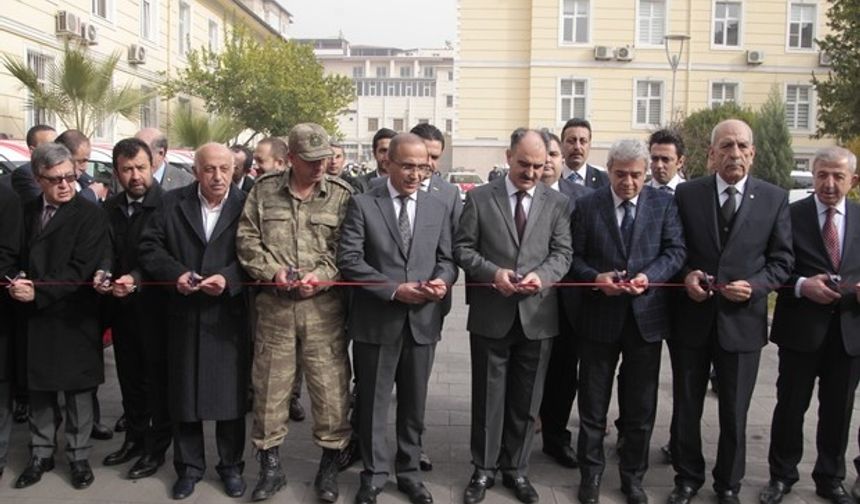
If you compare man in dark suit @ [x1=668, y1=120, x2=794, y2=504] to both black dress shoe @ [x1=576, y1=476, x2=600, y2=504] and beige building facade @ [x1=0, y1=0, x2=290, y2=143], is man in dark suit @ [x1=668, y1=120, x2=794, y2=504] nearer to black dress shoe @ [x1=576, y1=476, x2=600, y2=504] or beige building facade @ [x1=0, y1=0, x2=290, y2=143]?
black dress shoe @ [x1=576, y1=476, x2=600, y2=504]

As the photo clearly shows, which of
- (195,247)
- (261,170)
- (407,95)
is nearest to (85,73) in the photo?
(261,170)

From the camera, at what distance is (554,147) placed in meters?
5.43

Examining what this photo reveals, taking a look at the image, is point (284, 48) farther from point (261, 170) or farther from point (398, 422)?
point (398, 422)

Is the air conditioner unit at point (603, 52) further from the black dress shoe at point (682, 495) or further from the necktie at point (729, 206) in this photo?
the black dress shoe at point (682, 495)

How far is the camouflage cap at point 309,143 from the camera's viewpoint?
174 inches

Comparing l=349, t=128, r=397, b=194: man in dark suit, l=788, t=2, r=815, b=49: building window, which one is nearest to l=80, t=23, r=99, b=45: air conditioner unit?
l=349, t=128, r=397, b=194: man in dark suit

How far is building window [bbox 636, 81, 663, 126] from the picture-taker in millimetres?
34366

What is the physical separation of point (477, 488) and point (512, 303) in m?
1.08

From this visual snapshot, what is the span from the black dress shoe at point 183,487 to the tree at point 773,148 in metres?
24.0

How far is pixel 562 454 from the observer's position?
520 cm

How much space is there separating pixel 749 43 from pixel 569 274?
110 ft

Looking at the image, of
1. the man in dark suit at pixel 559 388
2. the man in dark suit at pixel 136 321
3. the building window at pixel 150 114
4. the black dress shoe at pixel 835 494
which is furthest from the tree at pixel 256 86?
the black dress shoe at pixel 835 494

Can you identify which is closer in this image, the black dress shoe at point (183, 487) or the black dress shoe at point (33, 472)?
the black dress shoe at point (183, 487)

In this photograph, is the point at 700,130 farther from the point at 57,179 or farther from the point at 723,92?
the point at 57,179
